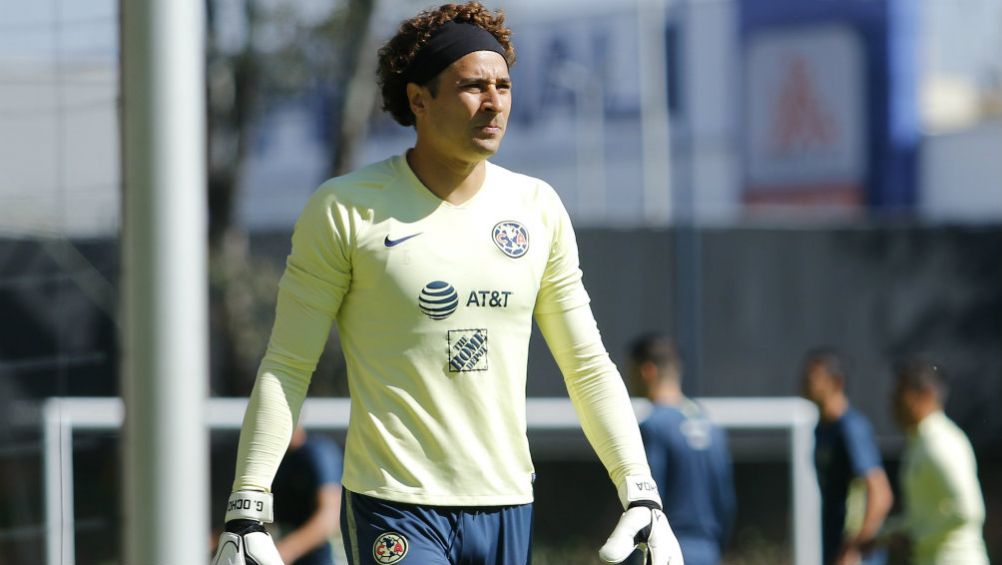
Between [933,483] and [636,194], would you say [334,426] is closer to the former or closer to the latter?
[933,483]

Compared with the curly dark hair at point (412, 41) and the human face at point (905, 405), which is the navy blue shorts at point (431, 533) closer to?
the curly dark hair at point (412, 41)

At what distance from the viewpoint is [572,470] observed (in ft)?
39.2

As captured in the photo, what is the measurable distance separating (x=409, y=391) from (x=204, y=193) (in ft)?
3.23

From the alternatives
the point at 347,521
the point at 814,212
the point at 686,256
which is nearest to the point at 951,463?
the point at 347,521

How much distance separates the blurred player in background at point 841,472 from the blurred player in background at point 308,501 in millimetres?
2666

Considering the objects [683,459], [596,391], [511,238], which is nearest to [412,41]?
[511,238]

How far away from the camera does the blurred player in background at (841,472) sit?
7992 mm

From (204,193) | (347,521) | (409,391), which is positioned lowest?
(347,521)

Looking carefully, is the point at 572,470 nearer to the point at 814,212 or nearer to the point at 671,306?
the point at 671,306

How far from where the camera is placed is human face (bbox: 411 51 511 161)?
3525 millimetres

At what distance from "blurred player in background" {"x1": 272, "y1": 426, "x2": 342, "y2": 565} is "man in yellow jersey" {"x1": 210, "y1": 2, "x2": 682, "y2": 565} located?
132 inches

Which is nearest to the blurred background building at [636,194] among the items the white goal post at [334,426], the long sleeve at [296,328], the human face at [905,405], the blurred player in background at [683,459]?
the white goal post at [334,426]

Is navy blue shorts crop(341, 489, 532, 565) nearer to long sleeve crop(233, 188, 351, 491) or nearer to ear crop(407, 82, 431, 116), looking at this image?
long sleeve crop(233, 188, 351, 491)

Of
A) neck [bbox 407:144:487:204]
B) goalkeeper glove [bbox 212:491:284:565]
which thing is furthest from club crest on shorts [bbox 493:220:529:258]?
goalkeeper glove [bbox 212:491:284:565]
